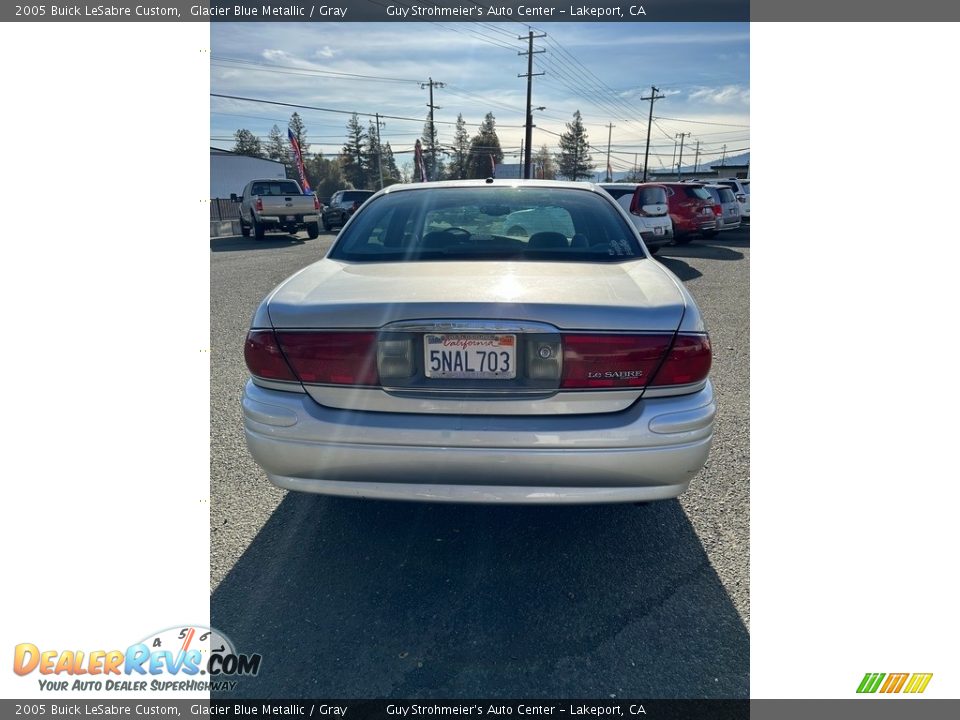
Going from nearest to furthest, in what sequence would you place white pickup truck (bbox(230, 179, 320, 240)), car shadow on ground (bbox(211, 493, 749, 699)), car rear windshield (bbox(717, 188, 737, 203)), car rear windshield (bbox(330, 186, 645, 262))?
1. car shadow on ground (bbox(211, 493, 749, 699))
2. car rear windshield (bbox(330, 186, 645, 262))
3. car rear windshield (bbox(717, 188, 737, 203))
4. white pickup truck (bbox(230, 179, 320, 240))

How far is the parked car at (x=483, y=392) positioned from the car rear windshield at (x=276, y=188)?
1887 cm

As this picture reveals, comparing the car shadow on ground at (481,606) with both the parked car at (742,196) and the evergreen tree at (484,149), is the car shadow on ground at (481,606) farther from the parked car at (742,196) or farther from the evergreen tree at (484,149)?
the evergreen tree at (484,149)

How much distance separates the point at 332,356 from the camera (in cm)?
212

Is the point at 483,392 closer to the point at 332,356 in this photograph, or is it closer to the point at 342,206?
the point at 332,356

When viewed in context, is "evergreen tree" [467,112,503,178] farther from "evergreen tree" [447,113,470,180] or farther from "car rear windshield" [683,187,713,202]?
"car rear windshield" [683,187,713,202]

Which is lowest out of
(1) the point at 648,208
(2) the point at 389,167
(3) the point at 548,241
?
(3) the point at 548,241

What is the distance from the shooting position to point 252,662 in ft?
6.56

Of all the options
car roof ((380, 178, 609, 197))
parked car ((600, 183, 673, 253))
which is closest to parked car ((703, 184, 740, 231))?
parked car ((600, 183, 673, 253))

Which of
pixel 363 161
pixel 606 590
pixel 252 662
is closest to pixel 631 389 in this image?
pixel 606 590

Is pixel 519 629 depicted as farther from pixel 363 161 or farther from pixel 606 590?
pixel 363 161

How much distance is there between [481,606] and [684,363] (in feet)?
3.93

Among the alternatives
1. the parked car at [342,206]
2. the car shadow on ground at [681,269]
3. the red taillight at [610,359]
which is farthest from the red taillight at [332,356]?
the parked car at [342,206]

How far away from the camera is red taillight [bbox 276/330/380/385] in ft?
6.86

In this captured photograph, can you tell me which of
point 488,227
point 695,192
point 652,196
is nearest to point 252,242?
point 652,196
